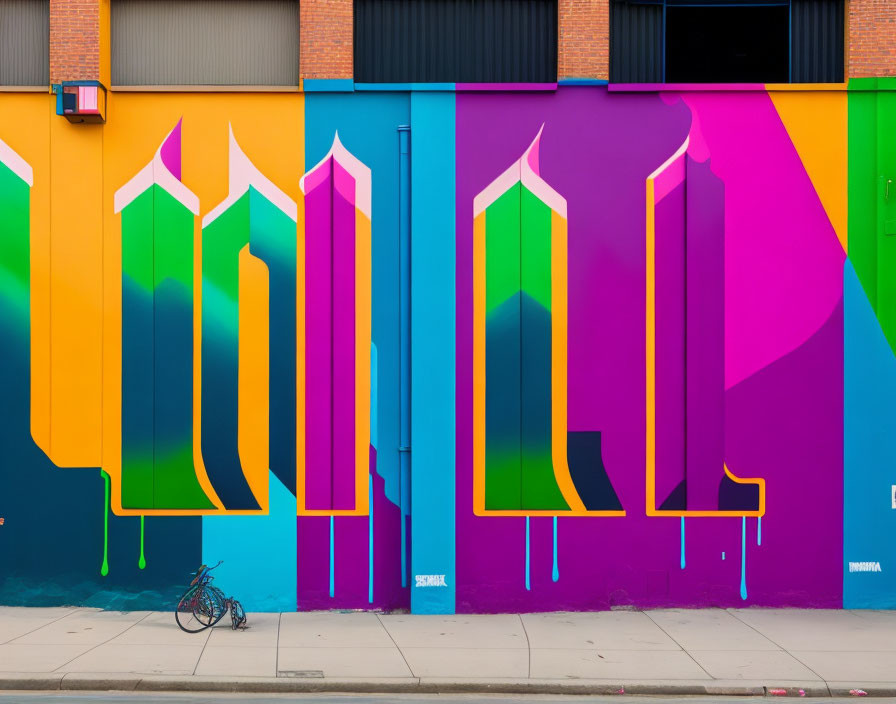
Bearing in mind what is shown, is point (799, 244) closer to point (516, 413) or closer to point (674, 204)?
point (674, 204)

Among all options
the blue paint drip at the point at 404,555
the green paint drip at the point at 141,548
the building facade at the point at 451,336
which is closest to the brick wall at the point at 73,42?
the building facade at the point at 451,336

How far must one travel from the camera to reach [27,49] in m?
12.9

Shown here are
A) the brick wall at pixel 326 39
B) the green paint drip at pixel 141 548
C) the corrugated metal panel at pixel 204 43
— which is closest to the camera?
the green paint drip at pixel 141 548

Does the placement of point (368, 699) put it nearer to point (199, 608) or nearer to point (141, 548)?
point (199, 608)

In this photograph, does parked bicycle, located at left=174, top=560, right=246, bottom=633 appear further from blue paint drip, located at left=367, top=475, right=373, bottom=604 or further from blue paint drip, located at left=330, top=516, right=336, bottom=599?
blue paint drip, located at left=367, top=475, right=373, bottom=604

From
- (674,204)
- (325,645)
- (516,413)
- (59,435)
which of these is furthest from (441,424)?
(59,435)

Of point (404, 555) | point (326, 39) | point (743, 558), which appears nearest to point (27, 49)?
point (326, 39)

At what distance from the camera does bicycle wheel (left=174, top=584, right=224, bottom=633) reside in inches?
443

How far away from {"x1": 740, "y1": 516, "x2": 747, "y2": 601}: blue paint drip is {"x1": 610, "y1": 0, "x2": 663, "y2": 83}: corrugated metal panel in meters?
6.36

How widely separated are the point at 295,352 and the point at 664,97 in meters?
6.15

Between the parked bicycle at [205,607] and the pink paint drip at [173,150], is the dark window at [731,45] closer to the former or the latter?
the pink paint drip at [173,150]

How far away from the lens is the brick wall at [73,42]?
12.4m

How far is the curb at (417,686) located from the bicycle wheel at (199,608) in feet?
5.94

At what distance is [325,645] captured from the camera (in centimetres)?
1067
